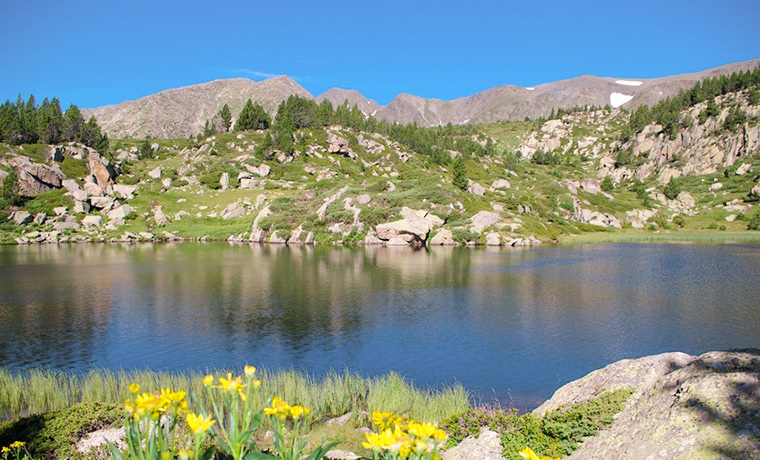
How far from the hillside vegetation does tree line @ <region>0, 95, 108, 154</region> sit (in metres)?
6.77

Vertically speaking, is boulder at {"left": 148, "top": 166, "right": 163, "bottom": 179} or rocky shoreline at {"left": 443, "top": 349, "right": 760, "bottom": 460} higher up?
boulder at {"left": 148, "top": 166, "right": 163, "bottom": 179}

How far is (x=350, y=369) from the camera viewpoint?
18.6m

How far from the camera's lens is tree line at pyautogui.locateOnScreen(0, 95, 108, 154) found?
10300 centimetres

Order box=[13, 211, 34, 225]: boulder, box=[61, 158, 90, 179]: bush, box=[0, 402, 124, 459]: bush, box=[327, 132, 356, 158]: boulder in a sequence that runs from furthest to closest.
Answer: box=[327, 132, 356, 158]: boulder → box=[61, 158, 90, 179]: bush → box=[13, 211, 34, 225]: boulder → box=[0, 402, 124, 459]: bush

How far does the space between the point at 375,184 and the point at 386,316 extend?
65680 millimetres

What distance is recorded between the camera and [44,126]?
106 meters

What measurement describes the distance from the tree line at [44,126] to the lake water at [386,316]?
230ft

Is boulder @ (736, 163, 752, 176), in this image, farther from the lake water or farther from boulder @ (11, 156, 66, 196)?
boulder @ (11, 156, 66, 196)

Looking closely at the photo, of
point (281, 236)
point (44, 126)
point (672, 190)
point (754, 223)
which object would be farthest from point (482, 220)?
point (44, 126)

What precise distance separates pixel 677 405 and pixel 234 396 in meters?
6.78

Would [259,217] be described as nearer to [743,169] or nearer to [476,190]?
[476,190]

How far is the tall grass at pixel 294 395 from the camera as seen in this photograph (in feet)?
44.3

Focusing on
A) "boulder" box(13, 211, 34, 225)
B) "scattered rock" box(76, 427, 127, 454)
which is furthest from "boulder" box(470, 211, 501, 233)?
"boulder" box(13, 211, 34, 225)

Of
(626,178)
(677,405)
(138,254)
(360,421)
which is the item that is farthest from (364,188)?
(626,178)
